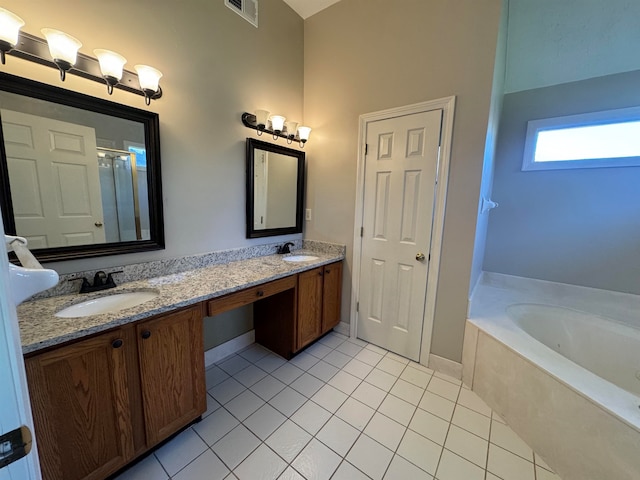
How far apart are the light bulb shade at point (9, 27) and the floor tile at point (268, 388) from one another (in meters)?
2.20

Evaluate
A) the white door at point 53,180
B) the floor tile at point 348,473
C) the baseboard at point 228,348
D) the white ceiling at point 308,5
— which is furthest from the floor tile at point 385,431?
the white ceiling at point 308,5

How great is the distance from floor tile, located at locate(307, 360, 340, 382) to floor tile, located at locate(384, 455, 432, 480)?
2.34ft

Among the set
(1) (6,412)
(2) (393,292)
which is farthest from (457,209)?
(1) (6,412)

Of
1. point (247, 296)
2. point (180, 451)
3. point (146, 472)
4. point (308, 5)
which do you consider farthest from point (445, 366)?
Result: point (308, 5)

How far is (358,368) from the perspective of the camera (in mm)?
2105

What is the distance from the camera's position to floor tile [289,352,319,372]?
210 centimetres

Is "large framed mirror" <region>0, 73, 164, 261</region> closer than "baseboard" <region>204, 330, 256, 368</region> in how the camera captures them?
Yes

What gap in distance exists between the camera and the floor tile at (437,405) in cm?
167

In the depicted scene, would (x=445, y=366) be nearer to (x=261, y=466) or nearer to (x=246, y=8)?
(x=261, y=466)

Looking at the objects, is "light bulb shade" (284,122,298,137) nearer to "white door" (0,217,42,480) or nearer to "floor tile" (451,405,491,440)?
"white door" (0,217,42,480)

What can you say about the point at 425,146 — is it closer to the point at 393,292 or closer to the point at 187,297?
the point at 393,292

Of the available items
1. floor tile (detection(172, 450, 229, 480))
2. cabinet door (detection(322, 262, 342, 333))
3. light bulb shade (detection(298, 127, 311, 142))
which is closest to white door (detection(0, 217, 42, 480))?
floor tile (detection(172, 450, 229, 480))

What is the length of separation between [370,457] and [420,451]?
0.29m

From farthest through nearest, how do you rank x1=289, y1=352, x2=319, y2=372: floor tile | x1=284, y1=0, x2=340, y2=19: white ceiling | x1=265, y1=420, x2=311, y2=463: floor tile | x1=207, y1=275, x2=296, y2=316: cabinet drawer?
1. x1=284, y1=0, x2=340, y2=19: white ceiling
2. x1=289, y1=352, x2=319, y2=372: floor tile
3. x1=207, y1=275, x2=296, y2=316: cabinet drawer
4. x1=265, y1=420, x2=311, y2=463: floor tile
